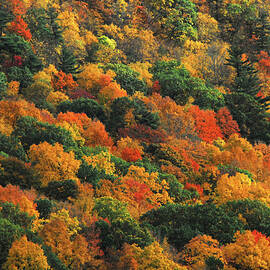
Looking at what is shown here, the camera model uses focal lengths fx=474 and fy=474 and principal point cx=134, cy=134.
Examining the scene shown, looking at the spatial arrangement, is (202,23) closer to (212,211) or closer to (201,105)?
(201,105)

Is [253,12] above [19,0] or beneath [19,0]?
above

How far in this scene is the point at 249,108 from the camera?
82.3 metres

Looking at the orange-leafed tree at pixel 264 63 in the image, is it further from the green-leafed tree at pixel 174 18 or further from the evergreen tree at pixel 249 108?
the green-leafed tree at pixel 174 18

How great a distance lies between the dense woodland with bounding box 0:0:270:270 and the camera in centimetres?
3400

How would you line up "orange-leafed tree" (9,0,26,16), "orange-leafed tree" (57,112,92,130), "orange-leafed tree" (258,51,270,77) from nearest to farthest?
1. "orange-leafed tree" (57,112,92,130)
2. "orange-leafed tree" (9,0,26,16)
3. "orange-leafed tree" (258,51,270,77)

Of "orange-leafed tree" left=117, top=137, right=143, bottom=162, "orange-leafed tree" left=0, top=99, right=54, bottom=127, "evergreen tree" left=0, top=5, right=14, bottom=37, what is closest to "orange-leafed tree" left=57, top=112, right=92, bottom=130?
"orange-leafed tree" left=0, top=99, right=54, bottom=127

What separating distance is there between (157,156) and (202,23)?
203 ft

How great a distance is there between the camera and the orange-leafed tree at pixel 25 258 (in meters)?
27.8

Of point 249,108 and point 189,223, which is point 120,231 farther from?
point 249,108

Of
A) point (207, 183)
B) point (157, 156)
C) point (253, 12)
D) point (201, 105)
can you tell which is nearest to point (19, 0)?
point (201, 105)

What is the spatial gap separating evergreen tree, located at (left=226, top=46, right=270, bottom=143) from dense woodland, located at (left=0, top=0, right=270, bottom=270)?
240 millimetres

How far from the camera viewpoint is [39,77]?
71625mm

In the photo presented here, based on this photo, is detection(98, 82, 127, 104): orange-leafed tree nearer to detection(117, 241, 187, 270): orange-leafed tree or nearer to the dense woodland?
the dense woodland

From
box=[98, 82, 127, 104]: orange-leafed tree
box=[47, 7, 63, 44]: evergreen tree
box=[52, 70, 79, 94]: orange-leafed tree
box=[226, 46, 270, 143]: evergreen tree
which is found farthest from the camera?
box=[47, 7, 63, 44]: evergreen tree
